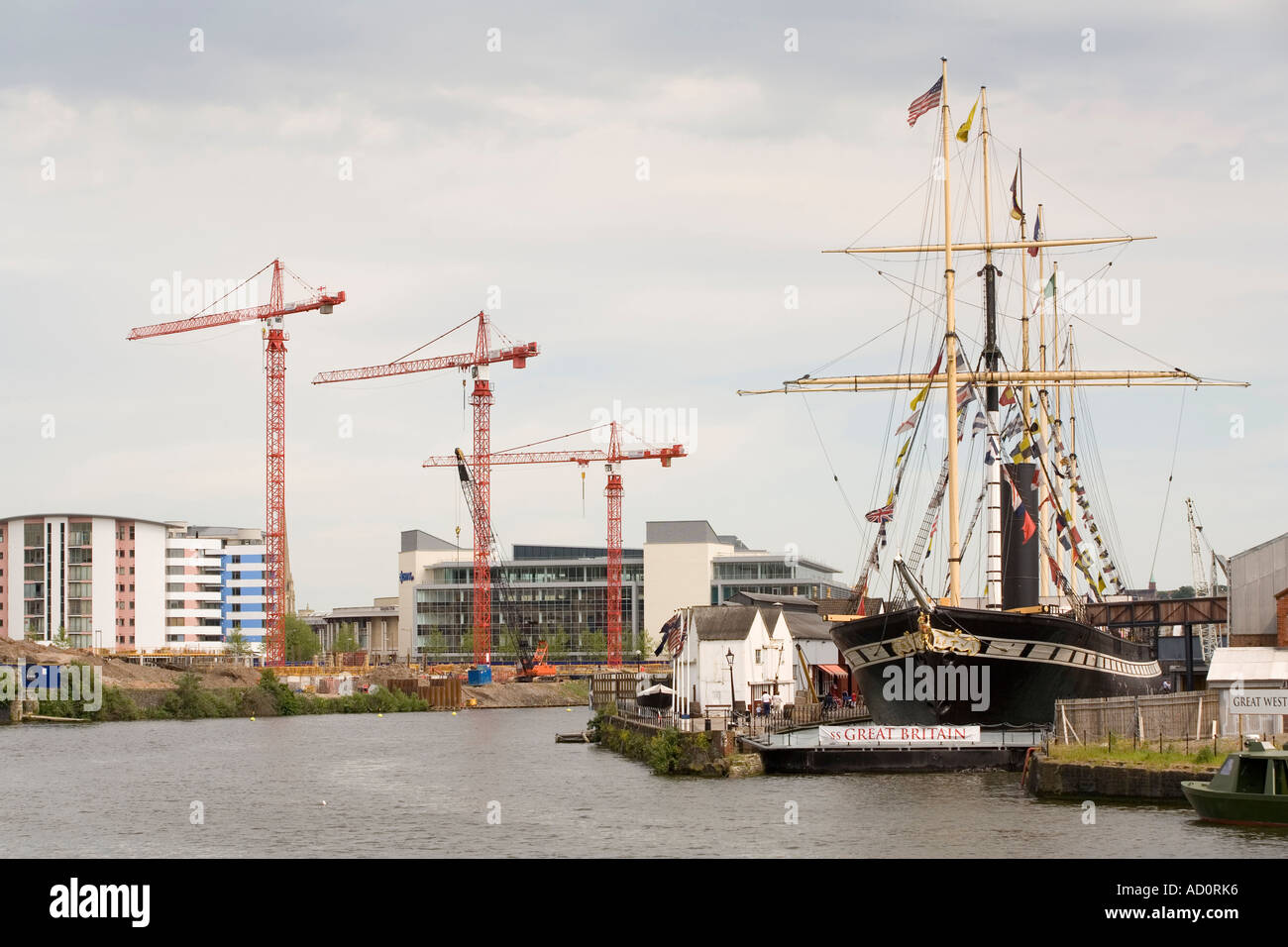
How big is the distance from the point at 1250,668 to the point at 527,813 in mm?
23139

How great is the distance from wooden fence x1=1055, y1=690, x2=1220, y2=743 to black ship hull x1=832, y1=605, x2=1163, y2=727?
1013 centimetres

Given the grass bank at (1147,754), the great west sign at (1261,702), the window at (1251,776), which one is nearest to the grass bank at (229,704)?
the grass bank at (1147,754)

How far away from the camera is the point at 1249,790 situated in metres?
32.7

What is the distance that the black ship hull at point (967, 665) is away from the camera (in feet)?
186

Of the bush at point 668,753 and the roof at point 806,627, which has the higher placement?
the roof at point 806,627

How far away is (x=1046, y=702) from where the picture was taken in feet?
194

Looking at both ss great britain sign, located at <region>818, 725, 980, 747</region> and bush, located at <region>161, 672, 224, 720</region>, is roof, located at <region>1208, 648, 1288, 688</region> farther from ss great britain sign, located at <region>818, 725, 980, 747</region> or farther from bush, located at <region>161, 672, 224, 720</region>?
bush, located at <region>161, 672, 224, 720</region>

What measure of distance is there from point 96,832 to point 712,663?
3443 centimetres

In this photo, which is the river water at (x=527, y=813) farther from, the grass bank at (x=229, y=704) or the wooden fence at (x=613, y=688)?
the grass bank at (x=229, y=704)

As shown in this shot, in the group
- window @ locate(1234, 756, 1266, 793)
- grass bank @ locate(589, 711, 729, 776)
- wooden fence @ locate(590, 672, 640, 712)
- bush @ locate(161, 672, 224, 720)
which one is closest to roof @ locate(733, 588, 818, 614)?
wooden fence @ locate(590, 672, 640, 712)

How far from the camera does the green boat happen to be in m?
32.2

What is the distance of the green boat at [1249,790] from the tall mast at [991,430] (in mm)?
31525
